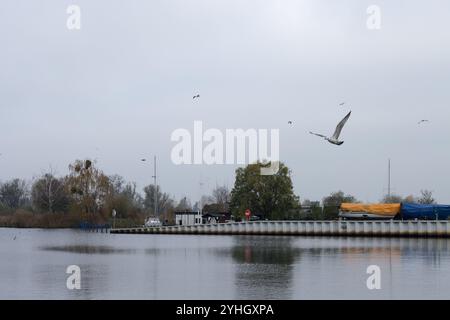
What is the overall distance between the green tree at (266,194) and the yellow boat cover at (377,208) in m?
25.8

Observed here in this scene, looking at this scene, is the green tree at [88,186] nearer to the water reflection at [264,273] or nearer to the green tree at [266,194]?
the green tree at [266,194]

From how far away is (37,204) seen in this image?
584 feet

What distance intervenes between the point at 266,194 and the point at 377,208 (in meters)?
33.0

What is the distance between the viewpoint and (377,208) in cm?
11362

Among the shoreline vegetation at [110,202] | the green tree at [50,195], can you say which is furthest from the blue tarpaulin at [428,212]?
the green tree at [50,195]

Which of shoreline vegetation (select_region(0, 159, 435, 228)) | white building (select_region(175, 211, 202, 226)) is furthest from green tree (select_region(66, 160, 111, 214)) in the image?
white building (select_region(175, 211, 202, 226))

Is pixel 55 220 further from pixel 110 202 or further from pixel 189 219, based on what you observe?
pixel 189 219

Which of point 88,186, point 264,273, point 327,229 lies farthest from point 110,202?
point 264,273

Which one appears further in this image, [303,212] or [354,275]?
[303,212]

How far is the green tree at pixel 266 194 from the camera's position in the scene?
144 metres
